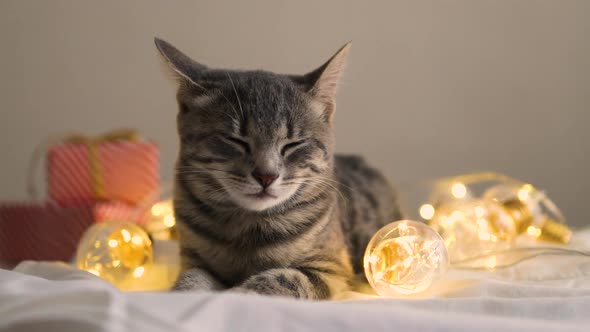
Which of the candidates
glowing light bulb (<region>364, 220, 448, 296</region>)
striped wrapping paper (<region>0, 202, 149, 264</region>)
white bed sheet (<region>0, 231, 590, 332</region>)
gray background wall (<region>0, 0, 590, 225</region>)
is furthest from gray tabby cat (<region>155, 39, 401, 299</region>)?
gray background wall (<region>0, 0, 590, 225</region>)

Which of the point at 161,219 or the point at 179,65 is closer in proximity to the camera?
the point at 179,65

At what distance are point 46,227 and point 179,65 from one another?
97 centimetres

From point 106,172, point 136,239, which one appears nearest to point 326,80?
point 136,239

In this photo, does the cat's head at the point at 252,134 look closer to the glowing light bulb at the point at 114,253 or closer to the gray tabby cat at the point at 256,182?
the gray tabby cat at the point at 256,182

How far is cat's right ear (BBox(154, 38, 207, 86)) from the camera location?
1160mm

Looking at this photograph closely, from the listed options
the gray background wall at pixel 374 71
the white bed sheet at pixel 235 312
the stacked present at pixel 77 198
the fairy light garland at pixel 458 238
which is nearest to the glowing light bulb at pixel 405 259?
the fairy light garland at pixel 458 238

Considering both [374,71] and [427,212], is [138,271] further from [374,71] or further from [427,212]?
[374,71]

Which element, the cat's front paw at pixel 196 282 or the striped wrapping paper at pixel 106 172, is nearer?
the cat's front paw at pixel 196 282

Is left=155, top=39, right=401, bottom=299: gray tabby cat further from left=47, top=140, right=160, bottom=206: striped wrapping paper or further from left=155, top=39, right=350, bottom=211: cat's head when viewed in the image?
left=47, top=140, right=160, bottom=206: striped wrapping paper

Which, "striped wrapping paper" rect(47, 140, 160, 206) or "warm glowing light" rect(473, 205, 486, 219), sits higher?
"warm glowing light" rect(473, 205, 486, 219)

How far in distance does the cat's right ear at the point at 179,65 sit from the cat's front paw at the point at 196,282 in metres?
0.41

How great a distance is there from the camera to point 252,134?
112 cm

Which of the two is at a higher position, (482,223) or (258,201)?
(258,201)

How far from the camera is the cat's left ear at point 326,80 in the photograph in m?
1.23
